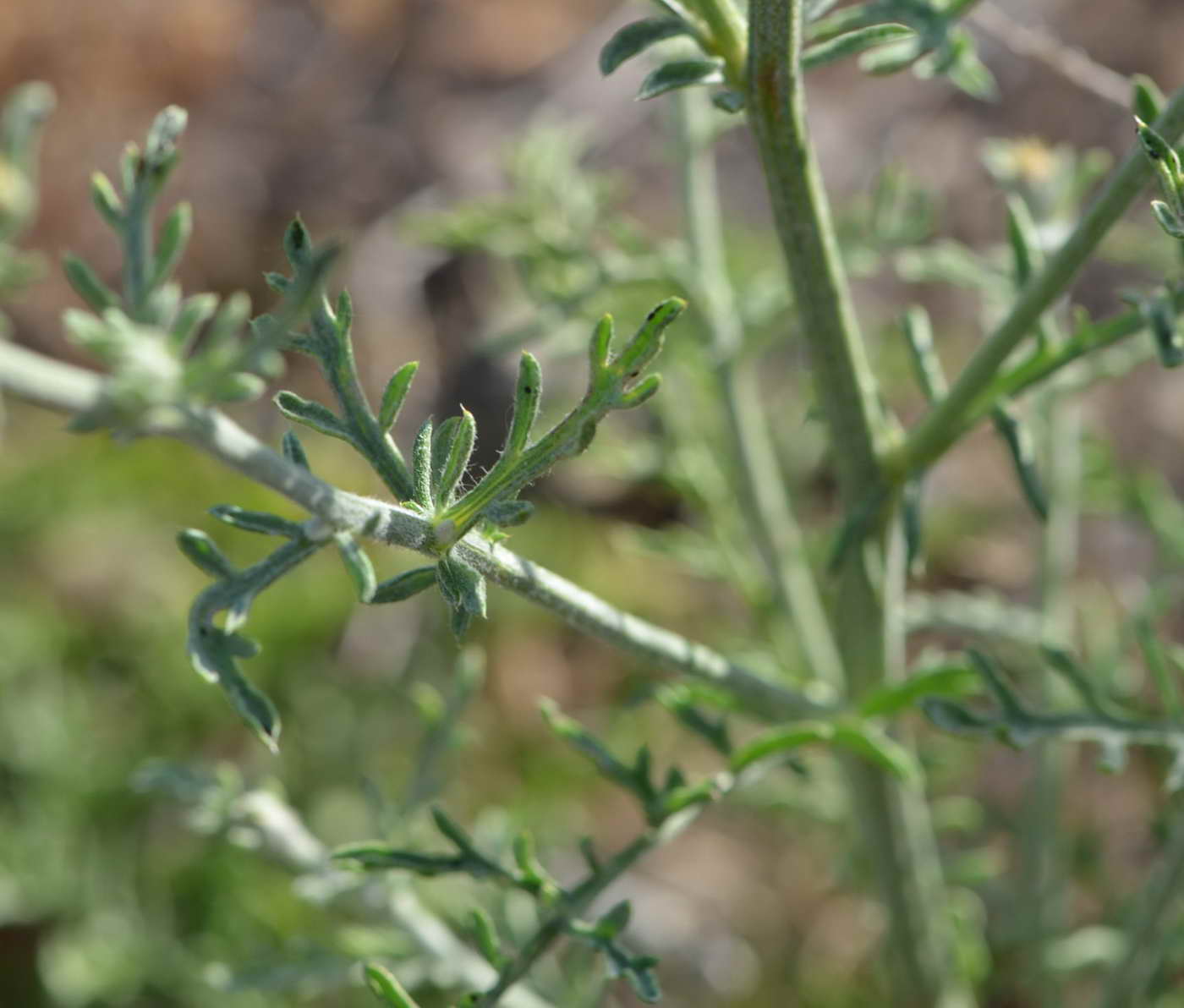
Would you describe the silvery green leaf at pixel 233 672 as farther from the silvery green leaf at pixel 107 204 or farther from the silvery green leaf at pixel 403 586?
the silvery green leaf at pixel 107 204

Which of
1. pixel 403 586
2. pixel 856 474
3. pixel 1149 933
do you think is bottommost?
pixel 403 586

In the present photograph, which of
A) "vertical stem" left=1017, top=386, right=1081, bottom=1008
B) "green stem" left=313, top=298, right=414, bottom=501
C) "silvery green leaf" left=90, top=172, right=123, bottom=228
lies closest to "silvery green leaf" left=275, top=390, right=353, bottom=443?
"green stem" left=313, top=298, right=414, bottom=501

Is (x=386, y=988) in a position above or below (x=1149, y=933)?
below

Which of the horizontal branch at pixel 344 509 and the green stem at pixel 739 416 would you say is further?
the green stem at pixel 739 416

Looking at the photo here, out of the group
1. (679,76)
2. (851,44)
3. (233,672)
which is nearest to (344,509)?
(233,672)

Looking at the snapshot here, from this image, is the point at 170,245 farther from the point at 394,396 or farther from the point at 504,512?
the point at 504,512

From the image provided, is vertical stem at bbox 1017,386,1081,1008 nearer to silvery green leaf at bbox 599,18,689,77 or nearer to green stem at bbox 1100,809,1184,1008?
green stem at bbox 1100,809,1184,1008

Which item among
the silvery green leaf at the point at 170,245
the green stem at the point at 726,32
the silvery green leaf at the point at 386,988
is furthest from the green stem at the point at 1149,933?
the silvery green leaf at the point at 170,245
